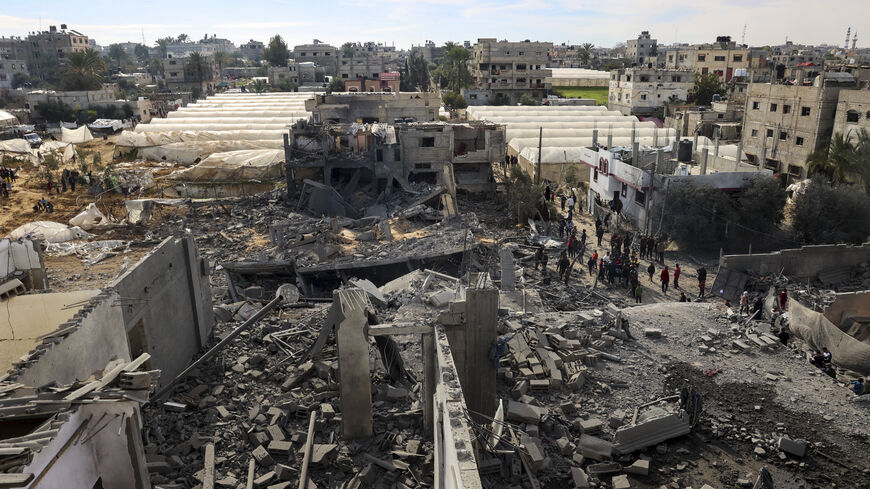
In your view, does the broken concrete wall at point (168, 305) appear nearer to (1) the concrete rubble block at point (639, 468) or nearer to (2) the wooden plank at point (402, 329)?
(2) the wooden plank at point (402, 329)

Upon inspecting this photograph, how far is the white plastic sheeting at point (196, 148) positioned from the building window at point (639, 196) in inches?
917

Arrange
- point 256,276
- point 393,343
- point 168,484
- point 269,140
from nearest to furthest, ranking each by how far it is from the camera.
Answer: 1. point 168,484
2. point 393,343
3. point 256,276
4. point 269,140

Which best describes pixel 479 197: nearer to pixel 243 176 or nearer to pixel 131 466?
pixel 243 176

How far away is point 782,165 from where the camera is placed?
3212 centimetres

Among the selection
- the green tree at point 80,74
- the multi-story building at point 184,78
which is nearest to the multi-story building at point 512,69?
the multi-story building at point 184,78

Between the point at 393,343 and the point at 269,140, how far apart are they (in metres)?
31.7

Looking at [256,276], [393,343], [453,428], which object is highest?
[453,428]

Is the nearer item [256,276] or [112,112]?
[256,276]

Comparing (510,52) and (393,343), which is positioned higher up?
(510,52)

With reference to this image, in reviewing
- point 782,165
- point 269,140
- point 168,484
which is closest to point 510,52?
point 269,140

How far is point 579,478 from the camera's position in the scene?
9656 millimetres

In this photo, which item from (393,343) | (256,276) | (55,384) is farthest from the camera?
(256,276)

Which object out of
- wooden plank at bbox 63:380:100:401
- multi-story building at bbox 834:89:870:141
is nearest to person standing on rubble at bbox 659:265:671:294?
multi-story building at bbox 834:89:870:141

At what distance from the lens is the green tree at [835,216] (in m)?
21.6
